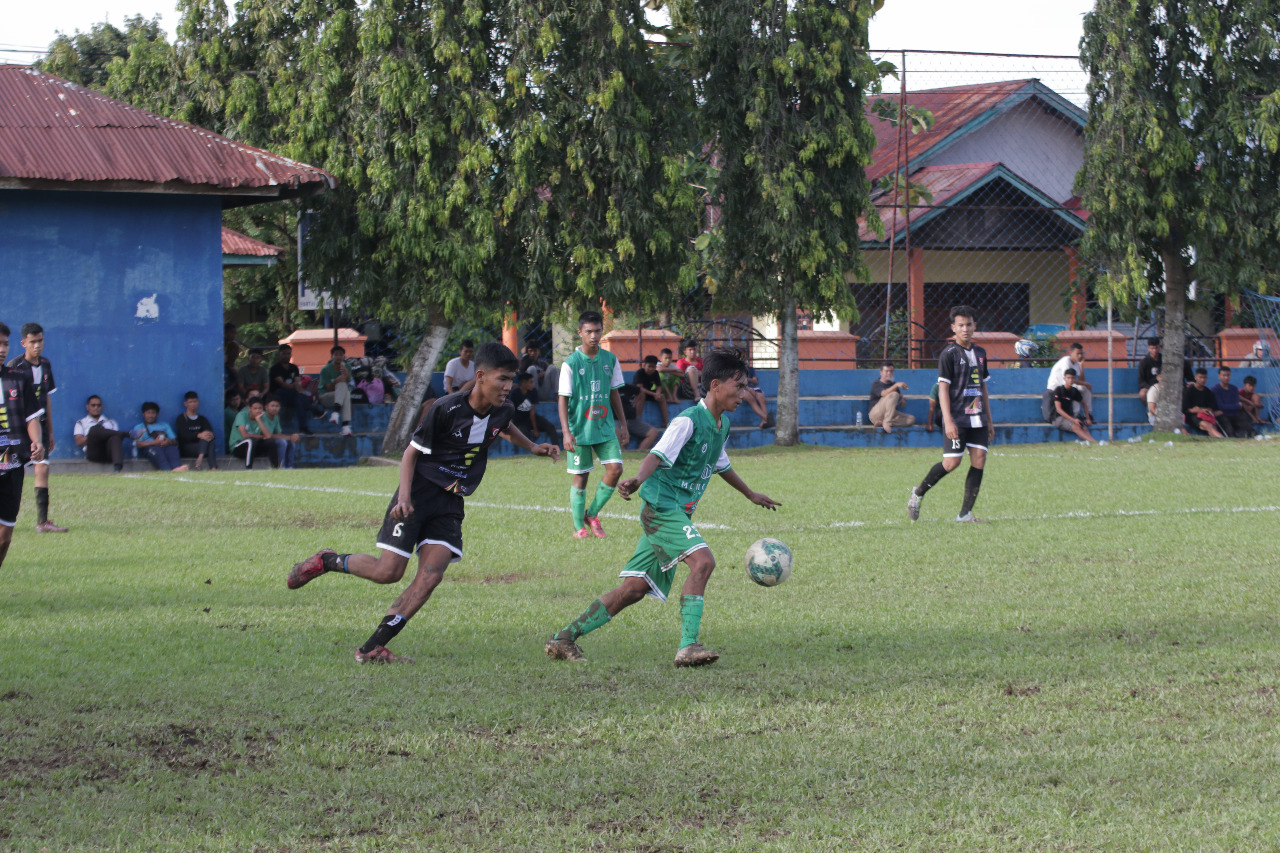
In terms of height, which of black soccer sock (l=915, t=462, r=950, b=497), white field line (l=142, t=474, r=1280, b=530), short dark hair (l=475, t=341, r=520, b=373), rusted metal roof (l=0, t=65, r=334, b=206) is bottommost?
white field line (l=142, t=474, r=1280, b=530)

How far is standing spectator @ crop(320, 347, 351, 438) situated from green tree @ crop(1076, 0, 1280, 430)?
13.3m

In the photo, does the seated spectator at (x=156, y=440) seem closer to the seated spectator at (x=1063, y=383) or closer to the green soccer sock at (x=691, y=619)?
the green soccer sock at (x=691, y=619)

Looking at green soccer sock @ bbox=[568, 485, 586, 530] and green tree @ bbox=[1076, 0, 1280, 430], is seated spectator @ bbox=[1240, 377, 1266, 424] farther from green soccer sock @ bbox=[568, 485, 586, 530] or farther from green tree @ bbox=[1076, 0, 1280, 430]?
green soccer sock @ bbox=[568, 485, 586, 530]

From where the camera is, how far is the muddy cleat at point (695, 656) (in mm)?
6074

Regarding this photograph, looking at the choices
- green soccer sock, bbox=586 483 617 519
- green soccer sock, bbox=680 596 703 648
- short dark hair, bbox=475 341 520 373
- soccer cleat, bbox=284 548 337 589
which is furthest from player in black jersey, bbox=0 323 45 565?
green soccer sock, bbox=680 596 703 648

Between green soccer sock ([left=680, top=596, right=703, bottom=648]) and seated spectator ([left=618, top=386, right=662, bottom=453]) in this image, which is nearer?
green soccer sock ([left=680, top=596, right=703, bottom=648])

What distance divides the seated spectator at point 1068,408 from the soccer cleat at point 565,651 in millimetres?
19317

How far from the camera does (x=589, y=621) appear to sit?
→ 6.26 m

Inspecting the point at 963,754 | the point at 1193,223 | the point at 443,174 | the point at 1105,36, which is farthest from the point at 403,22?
the point at 963,754

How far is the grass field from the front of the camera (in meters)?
4.08

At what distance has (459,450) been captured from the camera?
6.43m

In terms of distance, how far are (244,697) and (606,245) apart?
16.2 meters

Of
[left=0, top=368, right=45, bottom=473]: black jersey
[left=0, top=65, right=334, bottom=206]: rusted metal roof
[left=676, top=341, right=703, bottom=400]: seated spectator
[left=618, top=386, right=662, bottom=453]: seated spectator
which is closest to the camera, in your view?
[left=0, top=368, right=45, bottom=473]: black jersey

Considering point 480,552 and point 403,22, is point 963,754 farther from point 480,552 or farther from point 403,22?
point 403,22
